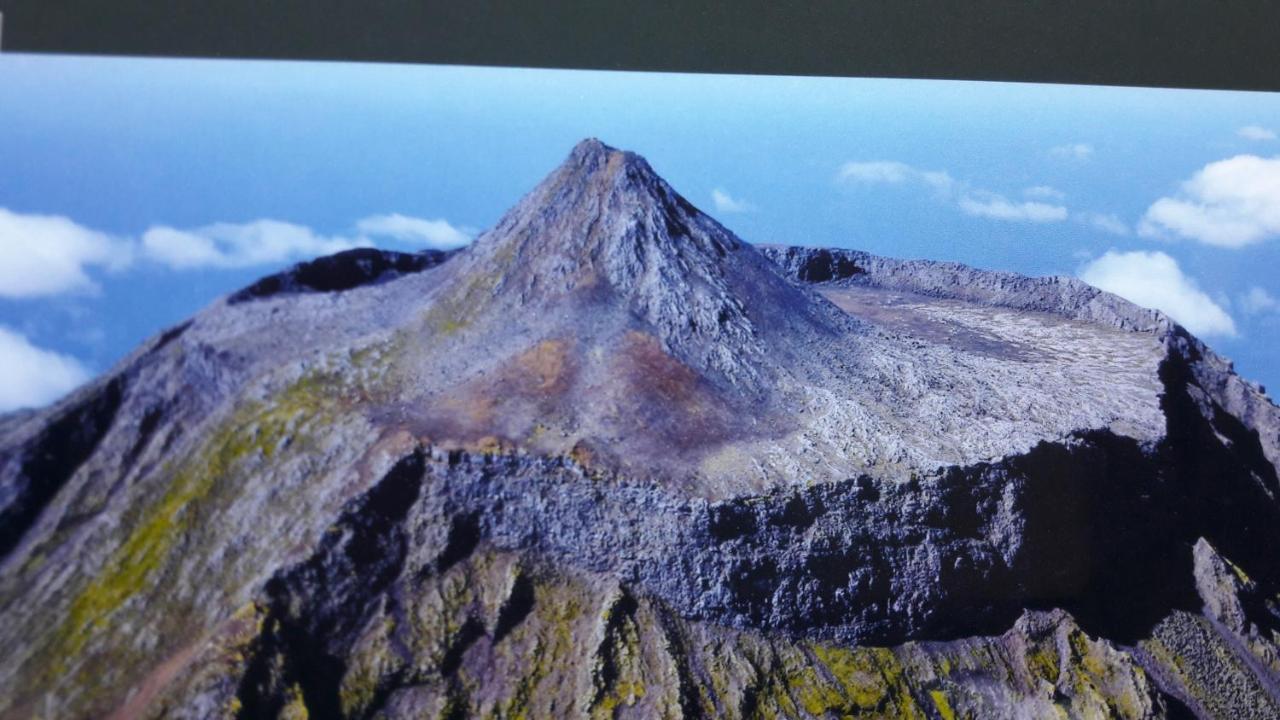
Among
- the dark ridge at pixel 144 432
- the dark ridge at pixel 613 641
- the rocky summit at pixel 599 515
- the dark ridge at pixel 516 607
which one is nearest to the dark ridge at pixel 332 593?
the rocky summit at pixel 599 515

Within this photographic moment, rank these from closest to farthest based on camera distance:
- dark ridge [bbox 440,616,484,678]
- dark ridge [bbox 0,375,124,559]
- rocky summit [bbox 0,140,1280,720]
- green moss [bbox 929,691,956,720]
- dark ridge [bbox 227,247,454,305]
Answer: rocky summit [bbox 0,140,1280,720], dark ridge [bbox 440,616,484,678], dark ridge [bbox 0,375,124,559], green moss [bbox 929,691,956,720], dark ridge [bbox 227,247,454,305]

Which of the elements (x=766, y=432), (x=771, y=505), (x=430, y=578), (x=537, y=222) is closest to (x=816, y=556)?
(x=771, y=505)

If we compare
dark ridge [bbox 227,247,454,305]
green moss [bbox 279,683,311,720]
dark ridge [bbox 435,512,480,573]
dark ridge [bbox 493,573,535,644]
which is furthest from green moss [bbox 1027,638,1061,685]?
dark ridge [bbox 227,247,454,305]

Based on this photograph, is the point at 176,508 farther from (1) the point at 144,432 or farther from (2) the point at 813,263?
(2) the point at 813,263

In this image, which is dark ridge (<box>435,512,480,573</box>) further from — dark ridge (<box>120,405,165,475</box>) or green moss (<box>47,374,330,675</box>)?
dark ridge (<box>120,405,165,475</box>)

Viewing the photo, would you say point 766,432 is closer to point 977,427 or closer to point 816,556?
point 816,556

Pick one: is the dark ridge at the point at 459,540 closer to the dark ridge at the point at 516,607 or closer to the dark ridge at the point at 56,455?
the dark ridge at the point at 516,607
